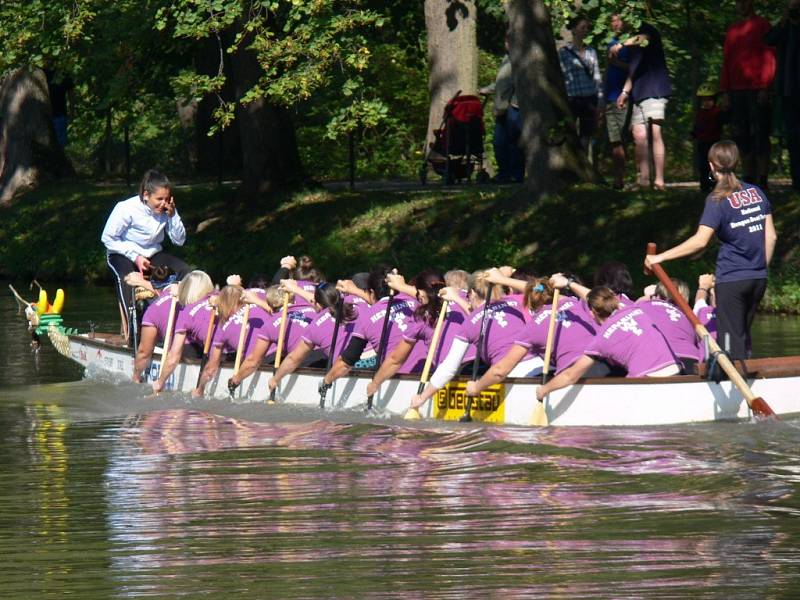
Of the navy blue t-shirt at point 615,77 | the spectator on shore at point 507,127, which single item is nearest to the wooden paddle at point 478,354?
the navy blue t-shirt at point 615,77

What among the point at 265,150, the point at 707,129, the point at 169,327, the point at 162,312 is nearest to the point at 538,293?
the point at 169,327

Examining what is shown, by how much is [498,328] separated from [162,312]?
4.30 meters

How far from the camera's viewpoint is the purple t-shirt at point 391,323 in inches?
592

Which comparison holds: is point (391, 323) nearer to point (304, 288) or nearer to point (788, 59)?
point (304, 288)

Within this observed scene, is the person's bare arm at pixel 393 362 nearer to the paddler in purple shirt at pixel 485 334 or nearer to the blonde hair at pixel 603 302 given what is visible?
the paddler in purple shirt at pixel 485 334

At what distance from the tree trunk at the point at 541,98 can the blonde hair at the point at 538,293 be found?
388 inches

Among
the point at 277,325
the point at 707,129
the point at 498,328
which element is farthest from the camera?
the point at 707,129

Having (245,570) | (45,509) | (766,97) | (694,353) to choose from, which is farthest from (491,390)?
(766,97)

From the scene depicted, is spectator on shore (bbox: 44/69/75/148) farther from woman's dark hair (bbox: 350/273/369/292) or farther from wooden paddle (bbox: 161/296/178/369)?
woman's dark hair (bbox: 350/273/369/292)

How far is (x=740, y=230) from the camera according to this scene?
42.3 feet

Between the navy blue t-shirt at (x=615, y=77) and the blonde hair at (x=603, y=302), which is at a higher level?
the navy blue t-shirt at (x=615, y=77)

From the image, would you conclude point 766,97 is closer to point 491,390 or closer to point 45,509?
point 491,390

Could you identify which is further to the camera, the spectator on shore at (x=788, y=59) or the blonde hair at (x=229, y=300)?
the spectator on shore at (x=788, y=59)

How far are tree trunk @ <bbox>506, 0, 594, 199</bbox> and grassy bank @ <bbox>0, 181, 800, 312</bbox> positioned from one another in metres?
0.45
